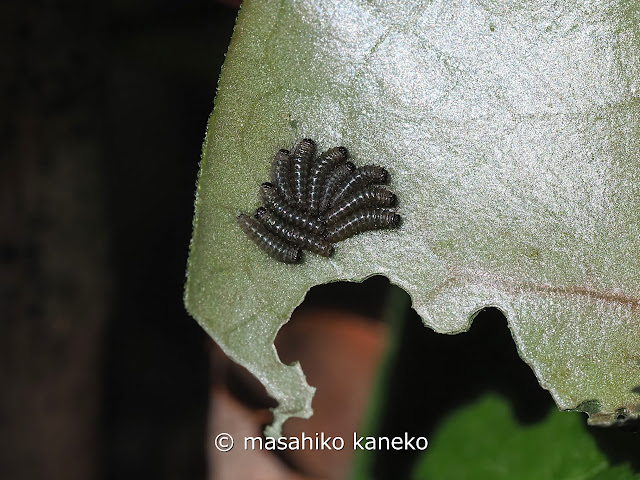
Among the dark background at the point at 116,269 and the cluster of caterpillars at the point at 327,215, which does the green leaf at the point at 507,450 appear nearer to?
the dark background at the point at 116,269

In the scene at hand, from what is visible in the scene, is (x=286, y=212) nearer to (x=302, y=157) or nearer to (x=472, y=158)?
(x=302, y=157)

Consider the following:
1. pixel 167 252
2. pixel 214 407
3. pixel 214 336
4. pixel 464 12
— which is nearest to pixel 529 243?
pixel 464 12

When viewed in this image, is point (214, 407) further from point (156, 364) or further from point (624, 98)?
point (624, 98)

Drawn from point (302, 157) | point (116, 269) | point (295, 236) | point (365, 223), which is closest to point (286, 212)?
point (295, 236)

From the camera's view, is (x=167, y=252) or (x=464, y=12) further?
(x=167, y=252)

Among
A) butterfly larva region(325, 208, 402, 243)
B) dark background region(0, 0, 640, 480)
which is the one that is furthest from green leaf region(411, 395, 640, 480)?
butterfly larva region(325, 208, 402, 243)

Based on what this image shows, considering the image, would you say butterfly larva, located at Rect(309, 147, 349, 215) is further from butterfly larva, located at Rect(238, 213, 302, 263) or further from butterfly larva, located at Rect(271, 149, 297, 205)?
butterfly larva, located at Rect(238, 213, 302, 263)
